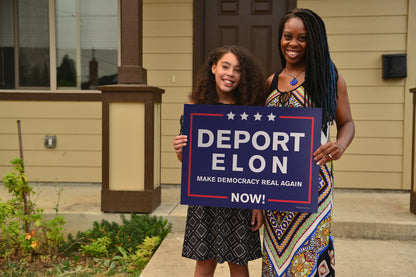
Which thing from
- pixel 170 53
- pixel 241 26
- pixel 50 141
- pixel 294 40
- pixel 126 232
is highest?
pixel 241 26

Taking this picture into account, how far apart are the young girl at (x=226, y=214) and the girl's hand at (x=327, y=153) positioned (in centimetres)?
36

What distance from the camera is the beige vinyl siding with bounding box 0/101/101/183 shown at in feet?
16.1

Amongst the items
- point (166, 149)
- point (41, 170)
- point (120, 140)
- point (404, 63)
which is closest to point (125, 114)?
point (120, 140)

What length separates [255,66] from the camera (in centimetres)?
179

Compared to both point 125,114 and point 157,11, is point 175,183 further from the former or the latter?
point 157,11

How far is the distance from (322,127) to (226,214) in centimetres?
58

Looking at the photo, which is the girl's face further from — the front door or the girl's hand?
the front door

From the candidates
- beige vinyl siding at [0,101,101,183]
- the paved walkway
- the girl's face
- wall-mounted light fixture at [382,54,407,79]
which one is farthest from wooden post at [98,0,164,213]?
wall-mounted light fixture at [382,54,407,79]

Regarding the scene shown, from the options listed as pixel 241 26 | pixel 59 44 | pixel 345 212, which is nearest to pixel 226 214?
pixel 345 212

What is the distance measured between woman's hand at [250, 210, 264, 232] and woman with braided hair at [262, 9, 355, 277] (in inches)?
4.2

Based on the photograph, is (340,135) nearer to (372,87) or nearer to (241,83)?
(241,83)

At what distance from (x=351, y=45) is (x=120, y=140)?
2.88 m

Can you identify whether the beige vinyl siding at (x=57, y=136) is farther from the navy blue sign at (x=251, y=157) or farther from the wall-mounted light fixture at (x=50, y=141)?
the navy blue sign at (x=251, y=157)

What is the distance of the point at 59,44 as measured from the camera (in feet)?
16.5
